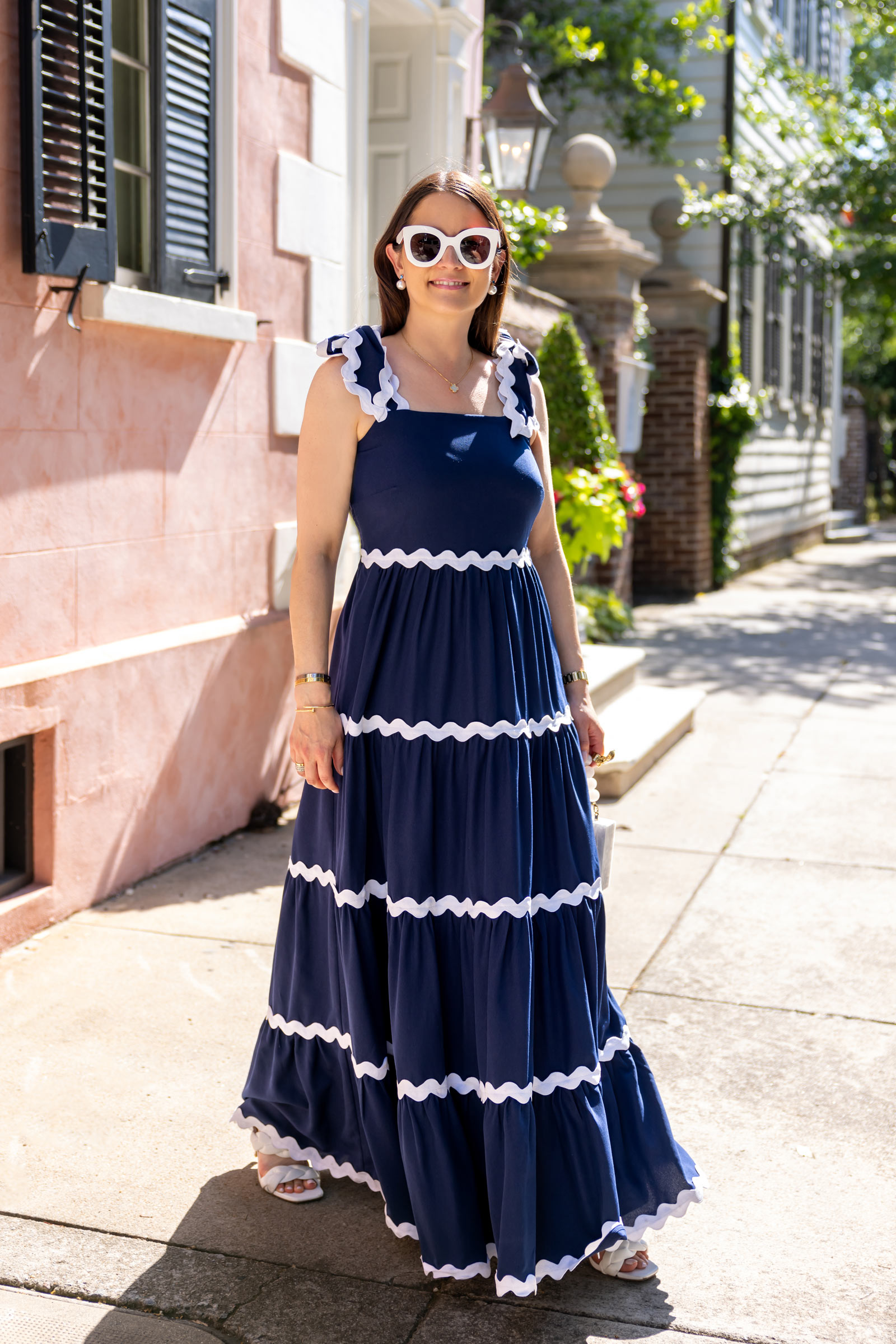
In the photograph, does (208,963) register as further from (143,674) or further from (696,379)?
(696,379)

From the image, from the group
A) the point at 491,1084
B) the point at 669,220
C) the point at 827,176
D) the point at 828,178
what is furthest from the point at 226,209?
the point at 828,178

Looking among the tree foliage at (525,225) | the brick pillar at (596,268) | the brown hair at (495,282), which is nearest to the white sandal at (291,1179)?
the brown hair at (495,282)

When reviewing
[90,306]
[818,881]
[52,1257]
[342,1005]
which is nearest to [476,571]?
[342,1005]

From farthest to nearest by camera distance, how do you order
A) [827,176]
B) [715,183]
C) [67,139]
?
1. [827,176]
2. [715,183]
3. [67,139]

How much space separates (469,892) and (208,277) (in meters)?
3.22

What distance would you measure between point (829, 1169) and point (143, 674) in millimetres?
2702

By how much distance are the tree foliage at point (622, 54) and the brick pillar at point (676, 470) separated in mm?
2151

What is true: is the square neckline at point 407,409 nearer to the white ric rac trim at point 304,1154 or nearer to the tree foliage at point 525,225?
the white ric rac trim at point 304,1154

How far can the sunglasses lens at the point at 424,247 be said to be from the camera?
2.50m

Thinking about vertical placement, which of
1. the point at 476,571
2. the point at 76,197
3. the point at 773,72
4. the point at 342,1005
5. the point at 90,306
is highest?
the point at 773,72

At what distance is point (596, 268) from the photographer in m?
10.7

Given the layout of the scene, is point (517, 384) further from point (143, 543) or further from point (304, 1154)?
point (143, 543)

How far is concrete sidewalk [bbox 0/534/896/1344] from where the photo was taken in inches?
97.9

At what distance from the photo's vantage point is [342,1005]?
2662mm
